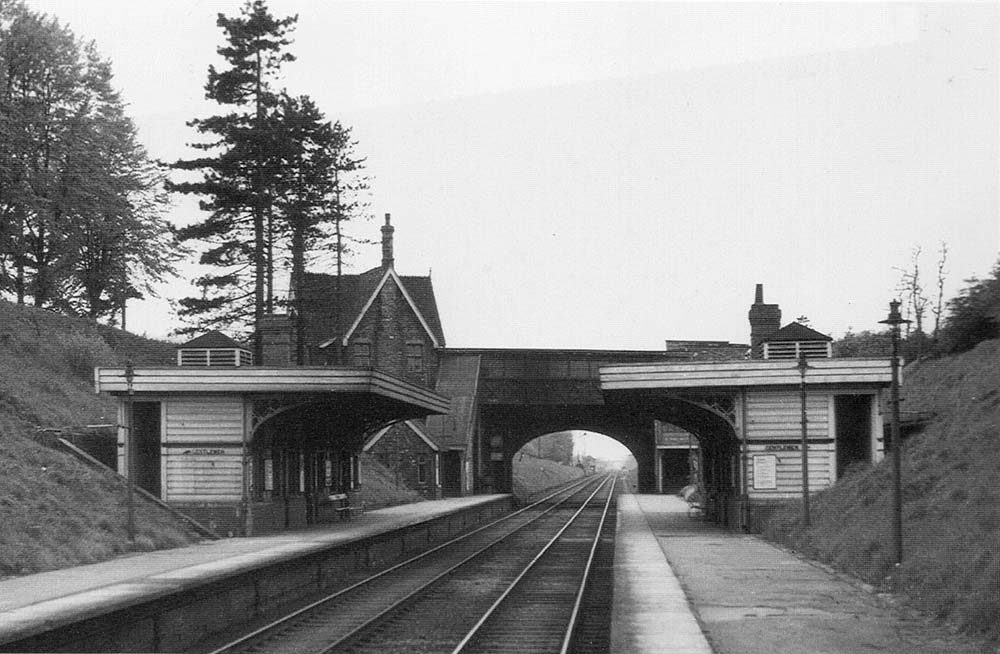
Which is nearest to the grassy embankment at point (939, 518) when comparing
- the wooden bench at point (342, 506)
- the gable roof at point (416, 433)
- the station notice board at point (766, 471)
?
the station notice board at point (766, 471)

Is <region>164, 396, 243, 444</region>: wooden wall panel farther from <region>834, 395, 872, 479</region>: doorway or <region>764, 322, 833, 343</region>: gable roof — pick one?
<region>834, 395, 872, 479</region>: doorway

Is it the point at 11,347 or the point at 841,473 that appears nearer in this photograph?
the point at 841,473

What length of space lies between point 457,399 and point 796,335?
88.3ft

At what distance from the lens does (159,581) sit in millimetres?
16750

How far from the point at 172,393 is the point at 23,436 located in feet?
10.7

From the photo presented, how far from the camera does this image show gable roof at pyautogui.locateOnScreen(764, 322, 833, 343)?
3044 centimetres

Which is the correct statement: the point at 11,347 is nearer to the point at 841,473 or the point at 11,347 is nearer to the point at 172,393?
the point at 172,393

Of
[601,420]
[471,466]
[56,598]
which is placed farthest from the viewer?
[601,420]

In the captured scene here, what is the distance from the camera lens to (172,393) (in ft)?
87.0

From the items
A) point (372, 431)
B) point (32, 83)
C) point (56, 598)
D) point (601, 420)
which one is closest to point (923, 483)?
point (56, 598)

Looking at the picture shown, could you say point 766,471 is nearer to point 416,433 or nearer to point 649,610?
point 649,610

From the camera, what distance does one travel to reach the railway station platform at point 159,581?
13273mm

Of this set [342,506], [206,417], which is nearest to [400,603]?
[206,417]

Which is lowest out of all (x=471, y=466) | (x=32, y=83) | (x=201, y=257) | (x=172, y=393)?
(x=471, y=466)
